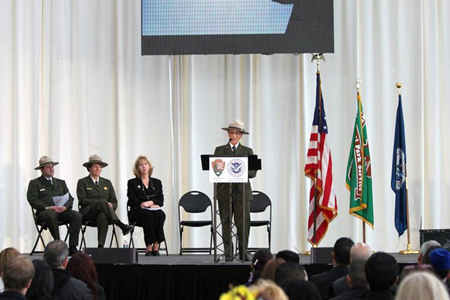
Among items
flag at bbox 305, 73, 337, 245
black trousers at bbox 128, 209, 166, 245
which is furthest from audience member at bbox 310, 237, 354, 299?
black trousers at bbox 128, 209, 166, 245

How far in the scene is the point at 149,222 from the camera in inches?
343

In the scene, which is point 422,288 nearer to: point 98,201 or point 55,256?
point 55,256

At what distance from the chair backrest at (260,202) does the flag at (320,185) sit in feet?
2.70

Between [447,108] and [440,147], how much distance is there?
1.75ft

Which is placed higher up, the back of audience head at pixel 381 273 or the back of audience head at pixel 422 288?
the back of audience head at pixel 422 288

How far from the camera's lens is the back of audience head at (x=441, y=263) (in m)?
3.88

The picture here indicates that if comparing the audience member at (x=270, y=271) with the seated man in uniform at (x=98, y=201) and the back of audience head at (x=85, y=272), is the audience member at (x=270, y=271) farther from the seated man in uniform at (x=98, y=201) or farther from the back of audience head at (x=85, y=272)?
the seated man in uniform at (x=98, y=201)

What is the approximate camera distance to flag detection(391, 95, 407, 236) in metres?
8.95

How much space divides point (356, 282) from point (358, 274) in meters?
0.04

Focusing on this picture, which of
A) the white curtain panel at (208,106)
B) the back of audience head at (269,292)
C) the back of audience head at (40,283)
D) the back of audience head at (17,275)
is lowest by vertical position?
the back of audience head at (40,283)

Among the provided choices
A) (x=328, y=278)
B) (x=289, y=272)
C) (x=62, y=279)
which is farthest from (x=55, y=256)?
(x=328, y=278)

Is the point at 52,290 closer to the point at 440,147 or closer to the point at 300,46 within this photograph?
the point at 300,46

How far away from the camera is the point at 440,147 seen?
10.0 meters

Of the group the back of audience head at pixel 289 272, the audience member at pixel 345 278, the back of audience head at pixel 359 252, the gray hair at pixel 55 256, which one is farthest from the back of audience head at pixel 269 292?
the gray hair at pixel 55 256
